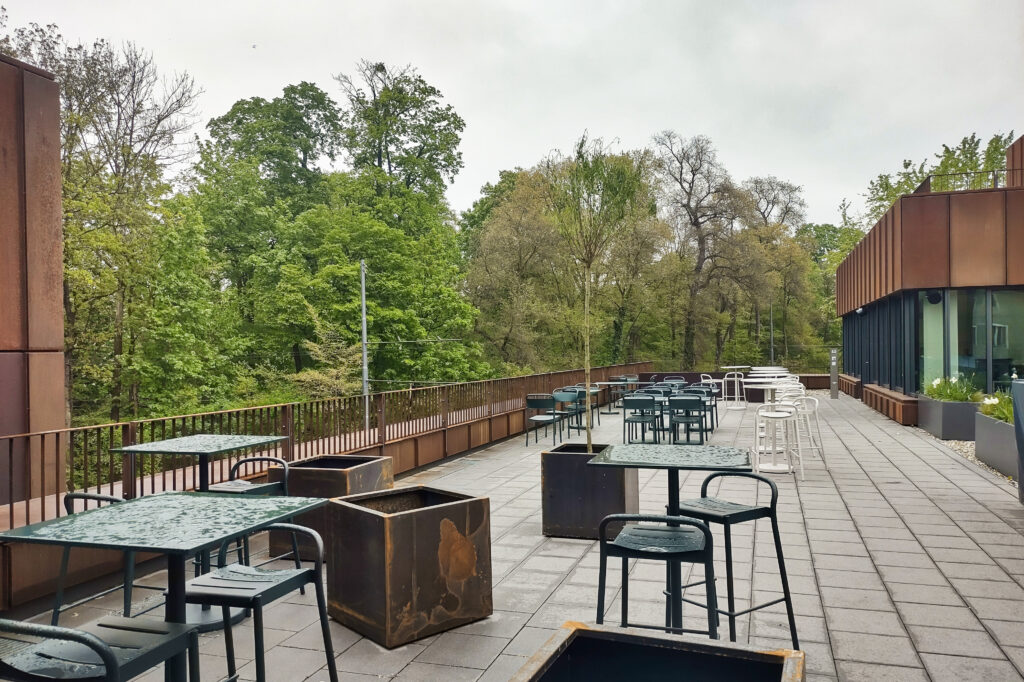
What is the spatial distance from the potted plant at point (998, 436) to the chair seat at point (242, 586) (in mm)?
8616

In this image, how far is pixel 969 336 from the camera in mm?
13711

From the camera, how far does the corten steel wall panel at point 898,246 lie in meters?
14.0

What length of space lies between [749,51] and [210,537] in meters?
20.7

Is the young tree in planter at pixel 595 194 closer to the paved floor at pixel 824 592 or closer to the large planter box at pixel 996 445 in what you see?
the paved floor at pixel 824 592

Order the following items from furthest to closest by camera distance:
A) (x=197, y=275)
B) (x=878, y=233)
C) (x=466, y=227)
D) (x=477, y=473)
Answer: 1. (x=466, y=227)
2. (x=197, y=275)
3. (x=878, y=233)
4. (x=477, y=473)

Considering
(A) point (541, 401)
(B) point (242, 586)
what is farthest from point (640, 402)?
(B) point (242, 586)

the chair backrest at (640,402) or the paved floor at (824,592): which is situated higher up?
the chair backrest at (640,402)

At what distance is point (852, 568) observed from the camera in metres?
5.07

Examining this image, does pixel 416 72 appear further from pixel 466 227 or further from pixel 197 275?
pixel 197 275

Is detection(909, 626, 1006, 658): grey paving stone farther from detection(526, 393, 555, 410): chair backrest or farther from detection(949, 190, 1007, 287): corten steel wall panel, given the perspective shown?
detection(949, 190, 1007, 287): corten steel wall panel

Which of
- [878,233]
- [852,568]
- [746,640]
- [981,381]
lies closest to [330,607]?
[746,640]

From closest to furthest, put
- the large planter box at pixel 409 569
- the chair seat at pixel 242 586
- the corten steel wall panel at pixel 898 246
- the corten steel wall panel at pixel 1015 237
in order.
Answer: the chair seat at pixel 242 586 → the large planter box at pixel 409 569 → the corten steel wall panel at pixel 1015 237 → the corten steel wall panel at pixel 898 246

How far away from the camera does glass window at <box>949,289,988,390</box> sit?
13.5 metres

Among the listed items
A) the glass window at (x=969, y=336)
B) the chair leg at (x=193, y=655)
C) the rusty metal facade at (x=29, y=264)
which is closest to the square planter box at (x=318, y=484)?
the rusty metal facade at (x=29, y=264)
